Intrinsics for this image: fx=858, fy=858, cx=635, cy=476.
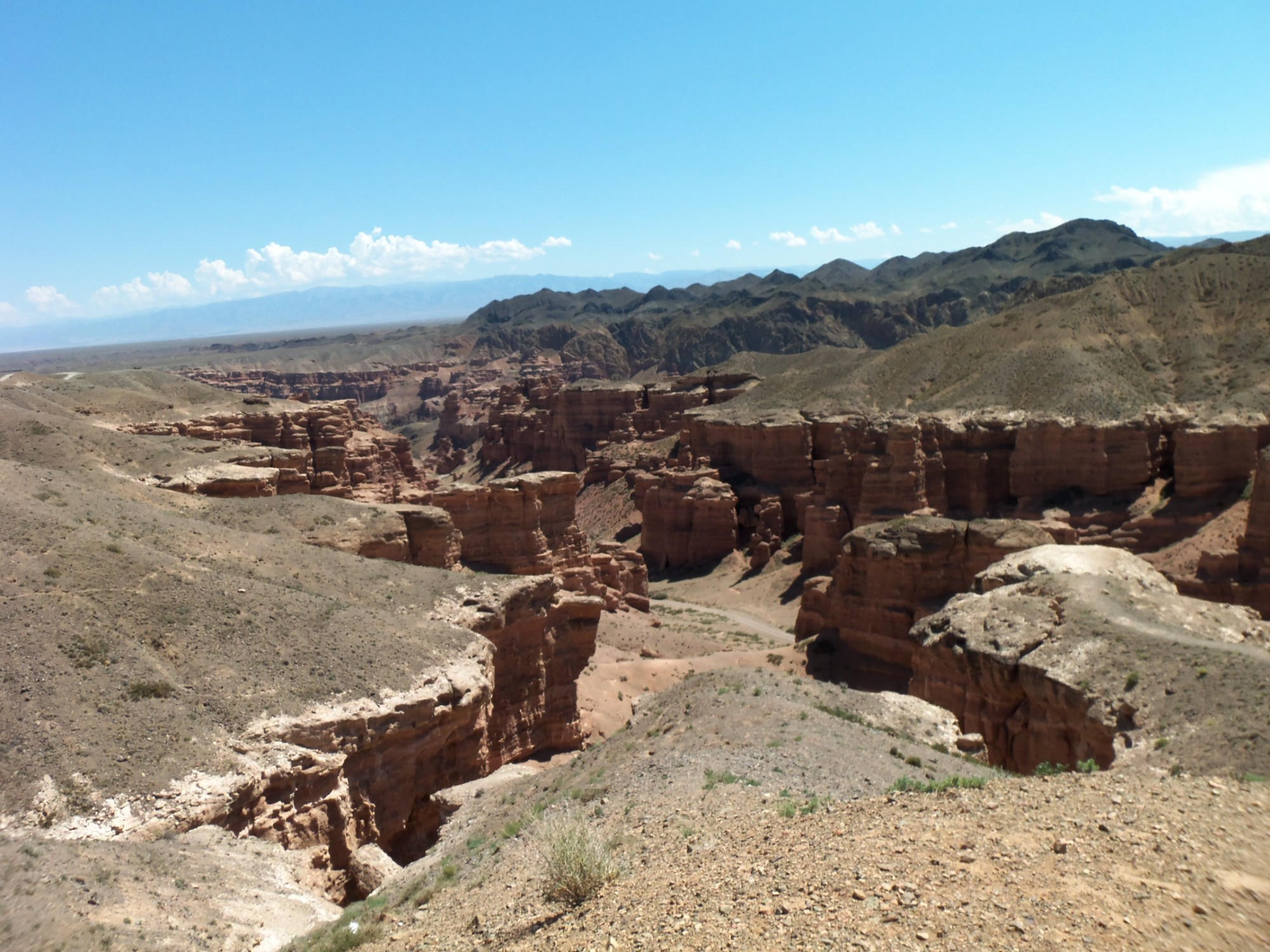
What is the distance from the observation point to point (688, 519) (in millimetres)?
56031

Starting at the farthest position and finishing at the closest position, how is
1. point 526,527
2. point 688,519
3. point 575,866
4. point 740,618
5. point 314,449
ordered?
point 688,519, point 314,449, point 740,618, point 526,527, point 575,866

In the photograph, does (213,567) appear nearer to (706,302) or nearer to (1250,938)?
(1250,938)

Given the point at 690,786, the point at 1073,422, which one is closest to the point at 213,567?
the point at 690,786

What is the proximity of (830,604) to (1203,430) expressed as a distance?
77.9 ft

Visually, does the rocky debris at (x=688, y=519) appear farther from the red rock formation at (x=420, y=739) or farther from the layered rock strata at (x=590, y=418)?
the red rock formation at (x=420, y=739)

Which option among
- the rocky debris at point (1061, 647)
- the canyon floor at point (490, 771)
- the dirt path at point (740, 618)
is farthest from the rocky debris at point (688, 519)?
the rocky debris at point (1061, 647)

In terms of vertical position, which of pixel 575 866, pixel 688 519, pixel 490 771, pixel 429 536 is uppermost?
pixel 575 866

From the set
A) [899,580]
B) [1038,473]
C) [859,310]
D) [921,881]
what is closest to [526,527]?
[899,580]

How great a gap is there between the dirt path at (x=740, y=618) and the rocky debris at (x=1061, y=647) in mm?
16356

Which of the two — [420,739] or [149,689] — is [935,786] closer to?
[420,739]

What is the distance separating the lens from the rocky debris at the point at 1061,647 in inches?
701

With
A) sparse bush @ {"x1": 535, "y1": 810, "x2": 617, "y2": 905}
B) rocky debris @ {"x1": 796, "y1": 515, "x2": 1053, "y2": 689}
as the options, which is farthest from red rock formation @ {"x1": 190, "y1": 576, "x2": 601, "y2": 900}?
rocky debris @ {"x1": 796, "y1": 515, "x2": 1053, "y2": 689}

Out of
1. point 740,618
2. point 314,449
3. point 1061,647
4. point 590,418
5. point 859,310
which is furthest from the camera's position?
point 859,310

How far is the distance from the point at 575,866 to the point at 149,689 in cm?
896
